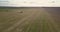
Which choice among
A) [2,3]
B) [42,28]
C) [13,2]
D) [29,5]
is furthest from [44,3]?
[42,28]

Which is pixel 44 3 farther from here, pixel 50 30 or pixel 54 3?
pixel 50 30

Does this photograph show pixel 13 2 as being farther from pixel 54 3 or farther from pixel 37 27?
pixel 37 27

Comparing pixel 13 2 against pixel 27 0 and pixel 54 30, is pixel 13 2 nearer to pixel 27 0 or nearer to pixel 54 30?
pixel 27 0

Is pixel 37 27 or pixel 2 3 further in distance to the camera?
pixel 2 3

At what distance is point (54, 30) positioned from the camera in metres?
0.48

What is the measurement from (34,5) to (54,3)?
23cm

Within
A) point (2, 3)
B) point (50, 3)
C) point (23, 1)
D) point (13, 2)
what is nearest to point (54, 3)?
point (50, 3)

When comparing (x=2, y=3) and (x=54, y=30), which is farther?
(x=2, y=3)

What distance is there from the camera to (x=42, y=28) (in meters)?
0.51

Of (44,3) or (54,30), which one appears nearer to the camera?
(54,30)

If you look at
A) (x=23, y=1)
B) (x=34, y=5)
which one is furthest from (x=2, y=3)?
(x=34, y=5)

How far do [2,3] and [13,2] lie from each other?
0.12m

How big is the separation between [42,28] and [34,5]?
55 cm

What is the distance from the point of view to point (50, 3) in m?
1.03
